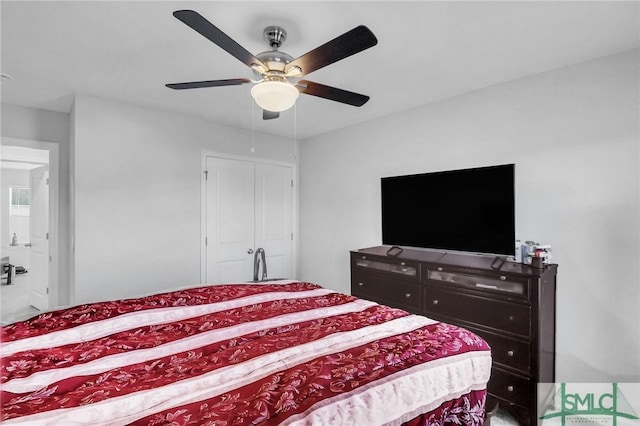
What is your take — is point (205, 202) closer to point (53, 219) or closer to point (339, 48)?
point (53, 219)

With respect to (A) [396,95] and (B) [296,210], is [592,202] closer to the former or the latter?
(A) [396,95]

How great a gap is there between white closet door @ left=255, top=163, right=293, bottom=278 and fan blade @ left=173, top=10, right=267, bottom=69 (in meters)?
2.72

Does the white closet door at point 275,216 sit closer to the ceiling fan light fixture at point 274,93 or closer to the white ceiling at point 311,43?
the white ceiling at point 311,43

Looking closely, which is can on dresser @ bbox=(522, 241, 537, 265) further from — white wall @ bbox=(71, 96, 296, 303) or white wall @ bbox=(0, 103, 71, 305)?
white wall @ bbox=(0, 103, 71, 305)

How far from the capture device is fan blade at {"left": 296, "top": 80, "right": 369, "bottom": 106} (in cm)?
192

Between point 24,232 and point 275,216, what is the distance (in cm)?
664

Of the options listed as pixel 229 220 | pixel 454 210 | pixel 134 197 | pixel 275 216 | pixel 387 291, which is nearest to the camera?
pixel 454 210

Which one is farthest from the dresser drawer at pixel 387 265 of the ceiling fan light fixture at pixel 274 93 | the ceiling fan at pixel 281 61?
the ceiling fan light fixture at pixel 274 93

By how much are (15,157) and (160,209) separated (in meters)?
3.58

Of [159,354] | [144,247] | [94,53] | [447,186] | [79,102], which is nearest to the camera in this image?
[159,354]

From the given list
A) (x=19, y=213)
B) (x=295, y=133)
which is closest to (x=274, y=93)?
(x=295, y=133)

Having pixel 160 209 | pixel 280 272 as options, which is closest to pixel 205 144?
pixel 160 209

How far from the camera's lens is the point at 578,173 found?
2.32 m

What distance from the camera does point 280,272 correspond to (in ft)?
14.9
